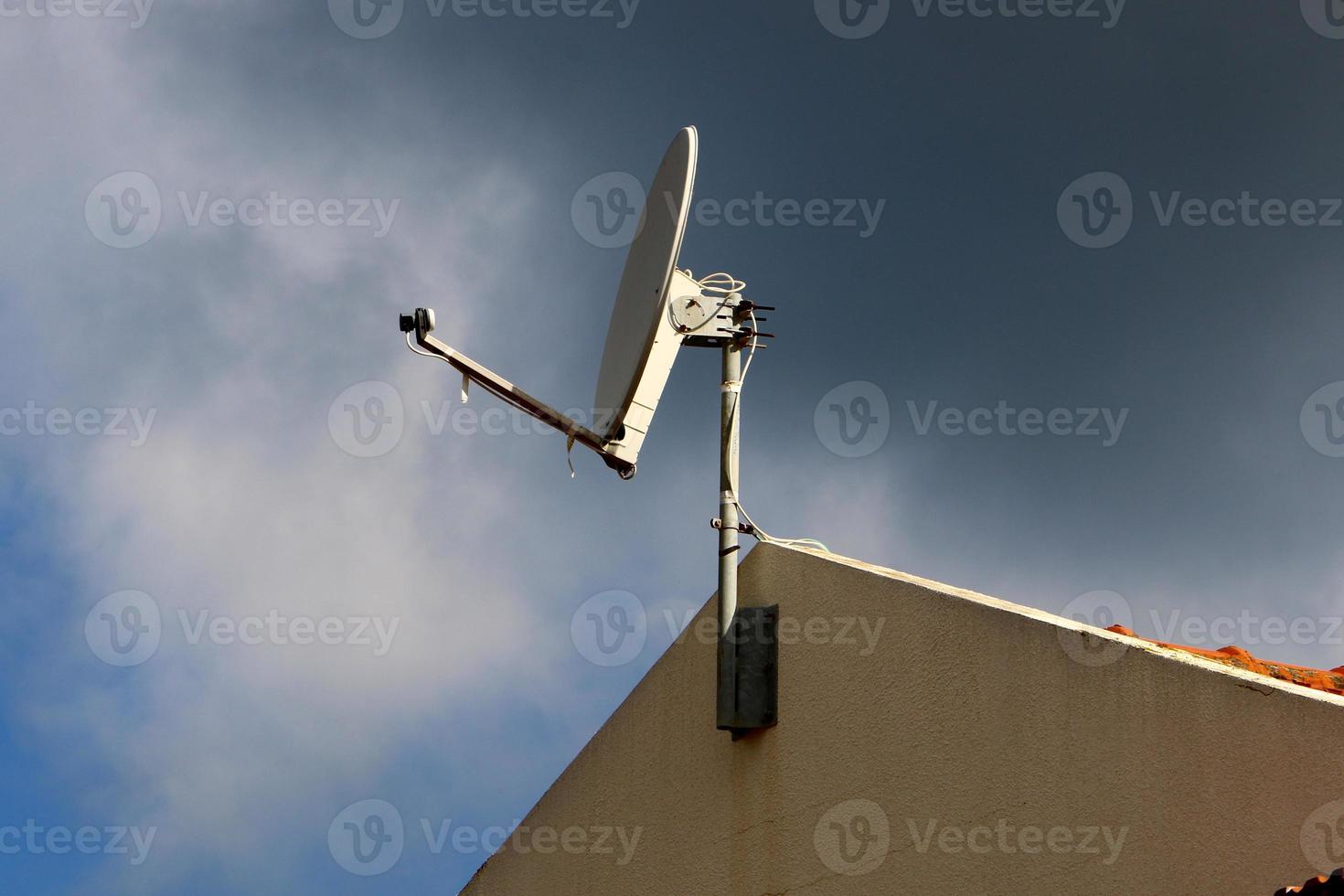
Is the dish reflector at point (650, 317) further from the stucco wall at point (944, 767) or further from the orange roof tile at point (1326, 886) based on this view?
the orange roof tile at point (1326, 886)

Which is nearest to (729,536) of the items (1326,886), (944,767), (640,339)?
(640,339)

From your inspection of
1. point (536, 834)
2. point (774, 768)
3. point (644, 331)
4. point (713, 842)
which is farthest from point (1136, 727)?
point (536, 834)

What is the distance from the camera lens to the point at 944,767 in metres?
6.31

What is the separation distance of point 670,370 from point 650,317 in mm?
327

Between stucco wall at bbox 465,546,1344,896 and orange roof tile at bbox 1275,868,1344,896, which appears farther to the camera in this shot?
stucco wall at bbox 465,546,1344,896

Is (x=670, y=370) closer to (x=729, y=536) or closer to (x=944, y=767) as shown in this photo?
(x=729, y=536)

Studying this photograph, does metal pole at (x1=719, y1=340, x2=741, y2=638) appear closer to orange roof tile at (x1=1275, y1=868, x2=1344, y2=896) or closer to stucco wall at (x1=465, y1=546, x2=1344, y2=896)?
stucco wall at (x1=465, y1=546, x2=1344, y2=896)

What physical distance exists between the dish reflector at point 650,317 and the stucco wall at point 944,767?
1.03 meters

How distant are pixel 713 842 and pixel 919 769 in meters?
1.60

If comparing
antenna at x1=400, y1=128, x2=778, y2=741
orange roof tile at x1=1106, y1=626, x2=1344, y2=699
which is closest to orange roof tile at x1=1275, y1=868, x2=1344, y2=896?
orange roof tile at x1=1106, y1=626, x2=1344, y2=699

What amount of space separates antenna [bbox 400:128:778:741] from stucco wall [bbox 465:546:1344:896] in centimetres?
17

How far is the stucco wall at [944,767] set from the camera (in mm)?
5062

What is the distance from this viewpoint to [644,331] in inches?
304

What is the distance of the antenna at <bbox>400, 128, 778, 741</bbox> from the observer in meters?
7.50
